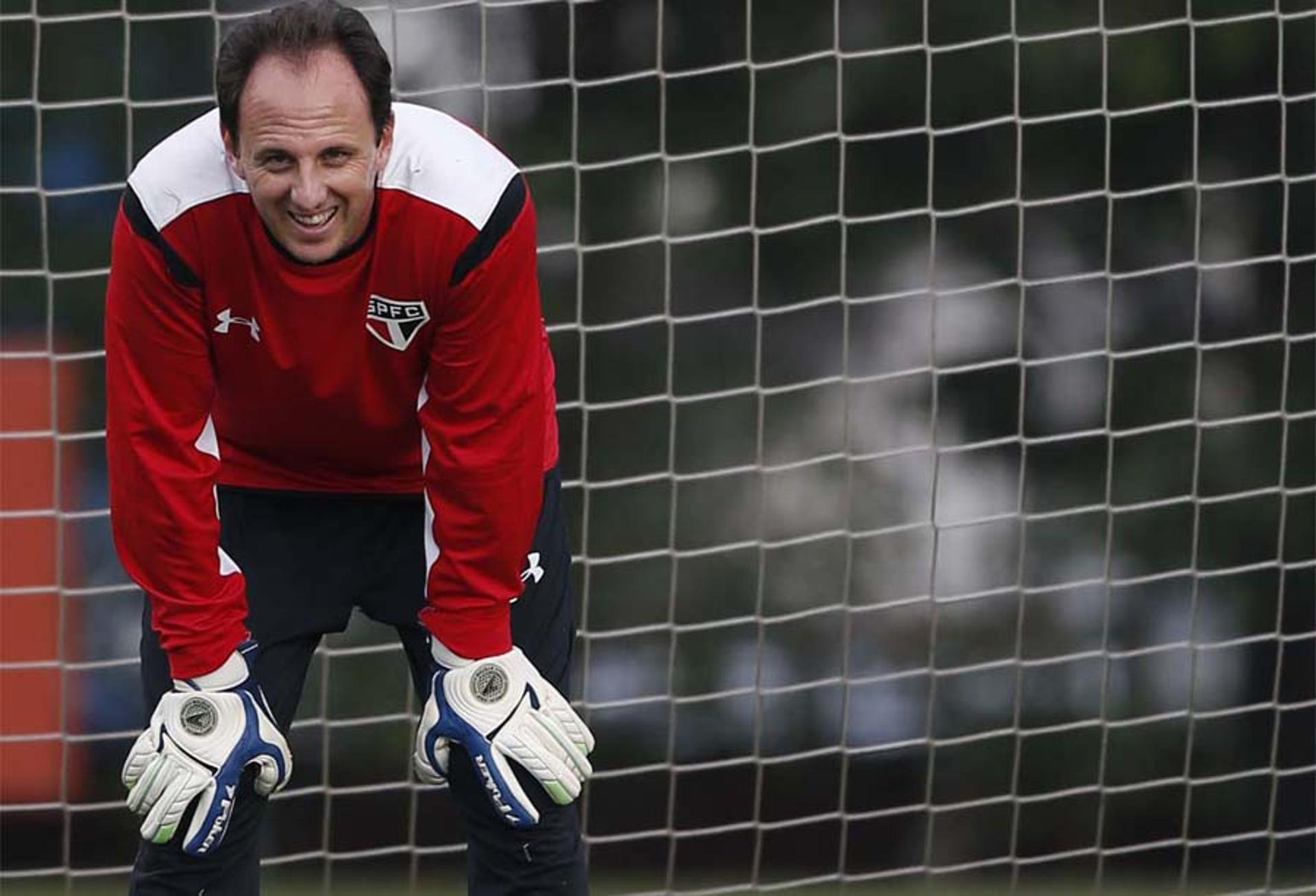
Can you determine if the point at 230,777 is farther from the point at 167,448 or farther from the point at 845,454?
the point at 845,454

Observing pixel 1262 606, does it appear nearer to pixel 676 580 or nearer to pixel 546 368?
pixel 676 580

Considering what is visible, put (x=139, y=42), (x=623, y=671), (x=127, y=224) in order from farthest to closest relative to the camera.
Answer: (x=623, y=671), (x=139, y=42), (x=127, y=224)

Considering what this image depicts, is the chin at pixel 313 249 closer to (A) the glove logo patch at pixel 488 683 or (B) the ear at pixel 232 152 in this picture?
(B) the ear at pixel 232 152

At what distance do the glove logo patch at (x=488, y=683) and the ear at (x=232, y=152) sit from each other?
1.93 feet

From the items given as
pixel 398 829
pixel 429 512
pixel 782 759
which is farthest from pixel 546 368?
pixel 398 829

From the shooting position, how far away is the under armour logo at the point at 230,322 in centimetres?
235

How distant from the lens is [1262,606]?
4.32 m

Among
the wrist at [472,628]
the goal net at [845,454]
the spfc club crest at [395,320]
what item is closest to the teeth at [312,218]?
the spfc club crest at [395,320]

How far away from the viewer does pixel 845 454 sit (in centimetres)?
398

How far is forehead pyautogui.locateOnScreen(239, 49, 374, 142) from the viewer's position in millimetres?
2180

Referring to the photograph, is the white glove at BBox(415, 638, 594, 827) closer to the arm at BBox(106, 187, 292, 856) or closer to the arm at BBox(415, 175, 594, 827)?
the arm at BBox(415, 175, 594, 827)

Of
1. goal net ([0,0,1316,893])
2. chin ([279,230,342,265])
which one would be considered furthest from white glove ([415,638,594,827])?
goal net ([0,0,1316,893])

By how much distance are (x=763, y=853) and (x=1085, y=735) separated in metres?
0.68

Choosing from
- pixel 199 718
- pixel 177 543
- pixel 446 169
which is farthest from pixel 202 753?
pixel 446 169
